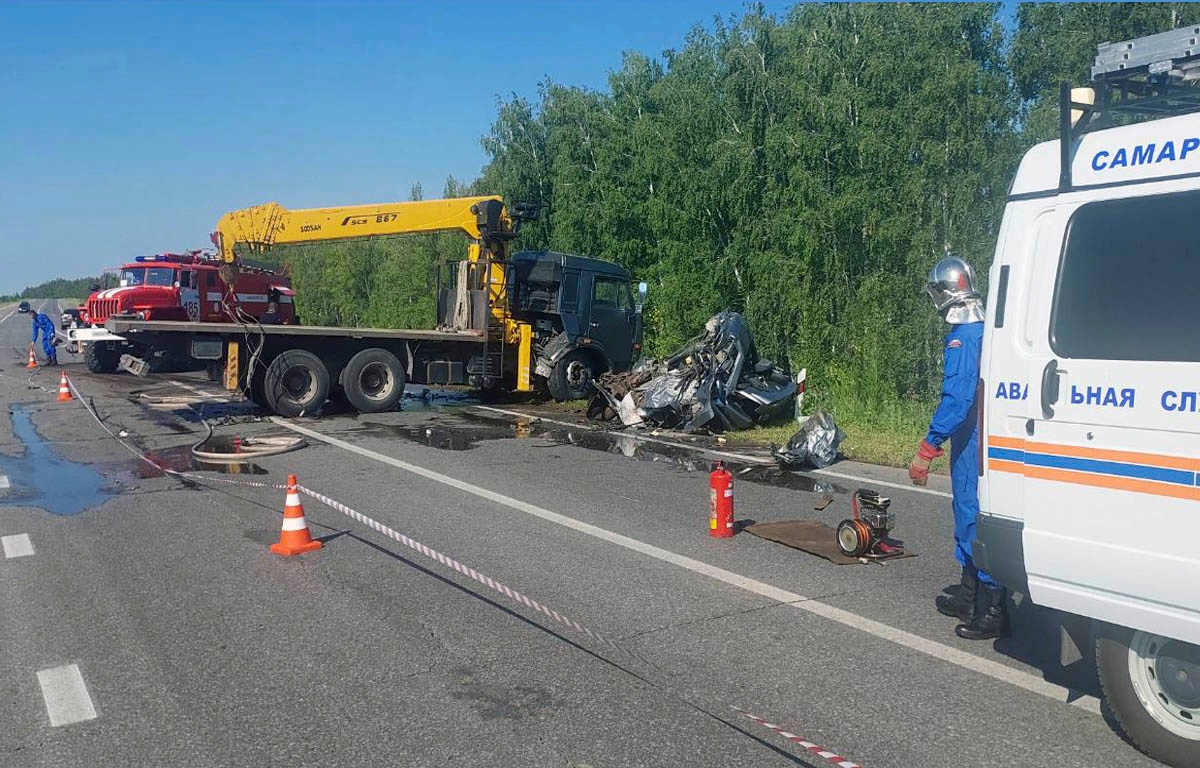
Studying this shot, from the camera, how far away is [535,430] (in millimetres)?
14664

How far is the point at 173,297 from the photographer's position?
81.6ft

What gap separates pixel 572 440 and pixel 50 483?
A: 6.53 m

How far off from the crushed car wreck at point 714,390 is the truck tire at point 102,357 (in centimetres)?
1701

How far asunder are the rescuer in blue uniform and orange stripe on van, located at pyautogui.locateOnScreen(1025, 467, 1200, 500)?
1.16m

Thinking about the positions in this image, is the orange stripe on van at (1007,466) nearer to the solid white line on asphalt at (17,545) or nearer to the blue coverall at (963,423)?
the blue coverall at (963,423)

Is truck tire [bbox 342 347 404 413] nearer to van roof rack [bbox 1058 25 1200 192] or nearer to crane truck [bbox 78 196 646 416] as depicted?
crane truck [bbox 78 196 646 416]

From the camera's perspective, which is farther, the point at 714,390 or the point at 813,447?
the point at 714,390

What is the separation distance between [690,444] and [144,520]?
284 inches

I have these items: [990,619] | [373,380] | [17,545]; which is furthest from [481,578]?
[373,380]

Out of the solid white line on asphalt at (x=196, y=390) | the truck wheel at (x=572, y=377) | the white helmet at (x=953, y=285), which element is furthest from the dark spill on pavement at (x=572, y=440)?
the solid white line on asphalt at (x=196, y=390)

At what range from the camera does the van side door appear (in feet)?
11.7

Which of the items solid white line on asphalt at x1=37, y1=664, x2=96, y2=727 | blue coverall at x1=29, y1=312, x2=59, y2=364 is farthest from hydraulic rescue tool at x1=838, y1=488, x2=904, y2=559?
blue coverall at x1=29, y1=312, x2=59, y2=364

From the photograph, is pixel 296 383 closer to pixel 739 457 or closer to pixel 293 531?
pixel 739 457

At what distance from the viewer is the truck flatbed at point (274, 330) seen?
A: 47.8 feet
